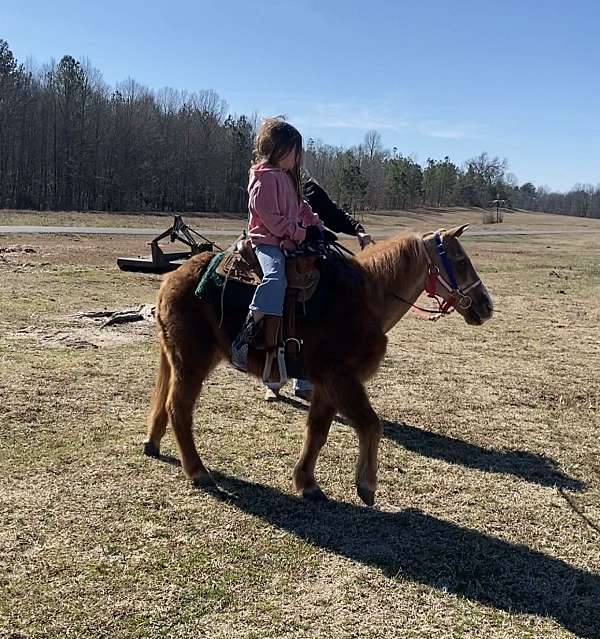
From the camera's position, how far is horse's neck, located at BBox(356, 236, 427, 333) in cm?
468

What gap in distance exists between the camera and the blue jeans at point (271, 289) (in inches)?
164

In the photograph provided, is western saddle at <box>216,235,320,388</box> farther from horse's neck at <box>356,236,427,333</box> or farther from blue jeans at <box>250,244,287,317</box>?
horse's neck at <box>356,236,427,333</box>

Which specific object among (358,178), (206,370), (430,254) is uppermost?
(358,178)

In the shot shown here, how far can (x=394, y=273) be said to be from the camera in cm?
471

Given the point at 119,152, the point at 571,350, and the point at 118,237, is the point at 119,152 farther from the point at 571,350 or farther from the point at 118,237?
the point at 571,350

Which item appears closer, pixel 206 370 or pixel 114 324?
pixel 206 370

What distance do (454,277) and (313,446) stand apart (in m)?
1.81

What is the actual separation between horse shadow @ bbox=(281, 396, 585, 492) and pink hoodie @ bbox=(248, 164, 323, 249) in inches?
92.6

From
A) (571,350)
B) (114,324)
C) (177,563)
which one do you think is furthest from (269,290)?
(571,350)

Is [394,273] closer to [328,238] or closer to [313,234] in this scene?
[328,238]

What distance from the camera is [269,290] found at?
164 inches

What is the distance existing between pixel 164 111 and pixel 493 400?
74.2m

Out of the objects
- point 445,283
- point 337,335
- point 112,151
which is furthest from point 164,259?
point 112,151

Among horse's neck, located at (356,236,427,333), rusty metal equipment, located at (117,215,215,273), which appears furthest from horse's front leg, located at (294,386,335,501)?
rusty metal equipment, located at (117,215,215,273)
